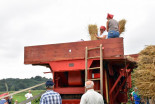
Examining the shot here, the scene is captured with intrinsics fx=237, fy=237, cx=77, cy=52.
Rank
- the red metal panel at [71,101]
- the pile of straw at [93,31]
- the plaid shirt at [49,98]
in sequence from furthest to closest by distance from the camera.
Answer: the pile of straw at [93,31] → the red metal panel at [71,101] → the plaid shirt at [49,98]

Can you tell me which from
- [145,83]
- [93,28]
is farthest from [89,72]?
[93,28]

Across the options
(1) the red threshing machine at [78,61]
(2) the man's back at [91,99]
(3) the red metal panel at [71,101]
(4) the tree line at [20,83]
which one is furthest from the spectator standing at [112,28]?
(4) the tree line at [20,83]

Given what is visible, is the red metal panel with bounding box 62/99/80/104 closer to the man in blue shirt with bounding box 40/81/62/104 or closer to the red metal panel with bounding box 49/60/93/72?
the red metal panel with bounding box 49/60/93/72

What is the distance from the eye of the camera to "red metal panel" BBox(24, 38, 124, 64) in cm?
588

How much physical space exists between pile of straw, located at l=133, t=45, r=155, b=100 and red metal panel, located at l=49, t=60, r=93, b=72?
142cm

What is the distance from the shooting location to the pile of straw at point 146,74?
5.92m

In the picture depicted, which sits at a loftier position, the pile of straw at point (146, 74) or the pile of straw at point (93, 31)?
the pile of straw at point (93, 31)

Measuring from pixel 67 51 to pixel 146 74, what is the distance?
214 cm

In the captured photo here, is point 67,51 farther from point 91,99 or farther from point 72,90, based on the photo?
point 91,99

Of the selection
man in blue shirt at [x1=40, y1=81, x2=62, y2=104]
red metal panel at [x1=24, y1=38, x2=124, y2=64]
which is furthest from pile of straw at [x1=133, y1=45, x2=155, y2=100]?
man in blue shirt at [x1=40, y1=81, x2=62, y2=104]

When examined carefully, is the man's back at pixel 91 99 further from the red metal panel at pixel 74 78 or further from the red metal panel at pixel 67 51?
the red metal panel at pixel 74 78

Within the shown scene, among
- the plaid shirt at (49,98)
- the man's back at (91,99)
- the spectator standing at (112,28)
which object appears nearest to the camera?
the man's back at (91,99)

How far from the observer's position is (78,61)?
616 centimetres

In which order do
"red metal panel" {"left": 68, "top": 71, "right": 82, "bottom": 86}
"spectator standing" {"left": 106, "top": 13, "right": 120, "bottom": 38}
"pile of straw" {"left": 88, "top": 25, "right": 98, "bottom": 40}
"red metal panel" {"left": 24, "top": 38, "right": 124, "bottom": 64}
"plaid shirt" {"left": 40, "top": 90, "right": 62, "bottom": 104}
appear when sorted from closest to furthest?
"plaid shirt" {"left": 40, "top": 90, "right": 62, "bottom": 104} → "red metal panel" {"left": 24, "top": 38, "right": 124, "bottom": 64} → "red metal panel" {"left": 68, "top": 71, "right": 82, "bottom": 86} → "spectator standing" {"left": 106, "top": 13, "right": 120, "bottom": 38} → "pile of straw" {"left": 88, "top": 25, "right": 98, "bottom": 40}
